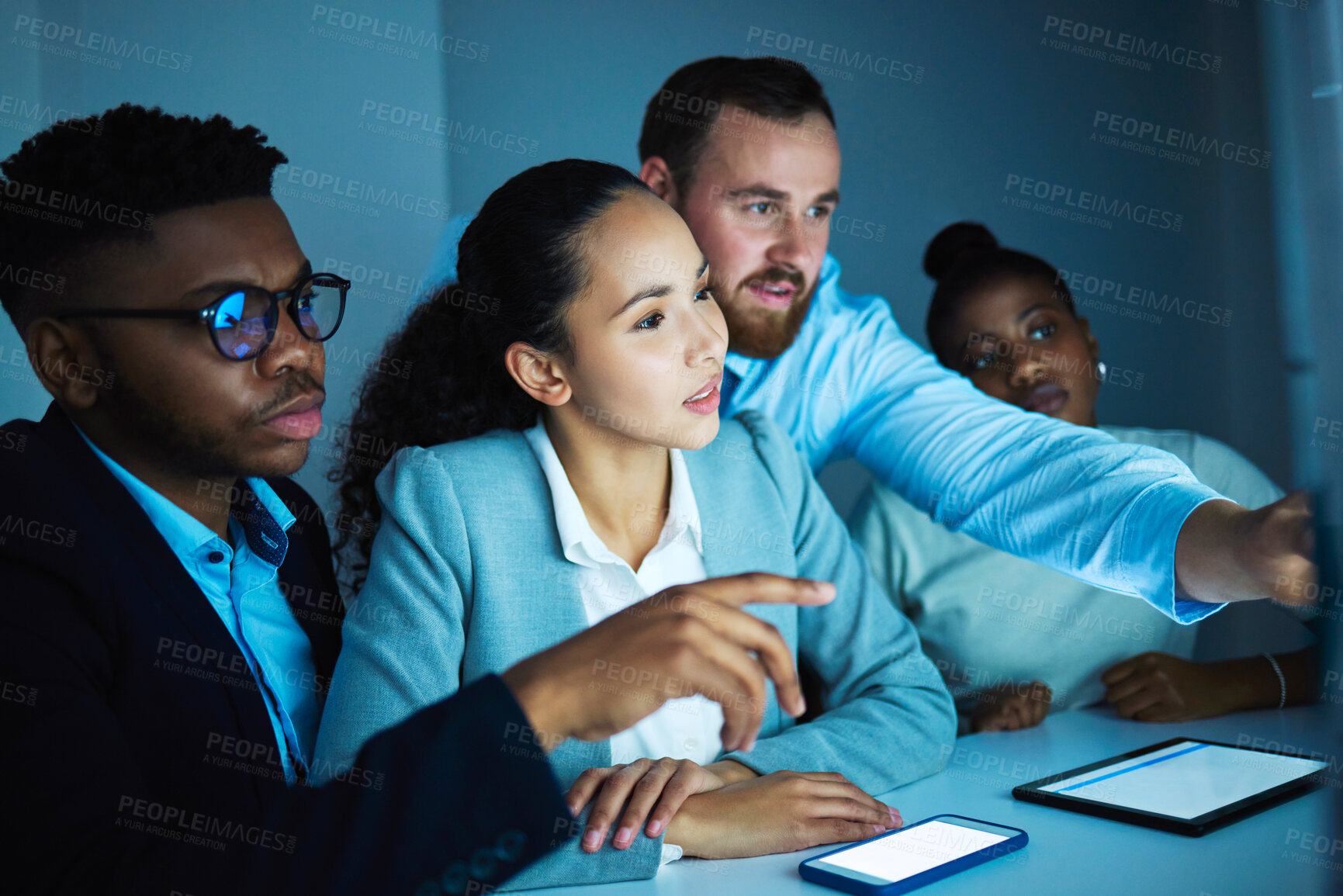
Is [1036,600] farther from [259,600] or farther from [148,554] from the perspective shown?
[148,554]

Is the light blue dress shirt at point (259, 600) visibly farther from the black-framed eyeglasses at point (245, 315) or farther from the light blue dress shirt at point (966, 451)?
the light blue dress shirt at point (966, 451)

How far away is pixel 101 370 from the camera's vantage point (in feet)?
3.65

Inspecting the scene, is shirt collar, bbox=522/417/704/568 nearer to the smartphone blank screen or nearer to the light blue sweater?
the light blue sweater

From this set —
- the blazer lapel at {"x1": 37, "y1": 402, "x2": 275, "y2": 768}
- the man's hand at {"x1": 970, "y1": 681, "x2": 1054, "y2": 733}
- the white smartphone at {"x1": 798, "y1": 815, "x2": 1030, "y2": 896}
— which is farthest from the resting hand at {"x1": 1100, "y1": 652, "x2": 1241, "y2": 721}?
the blazer lapel at {"x1": 37, "y1": 402, "x2": 275, "y2": 768}

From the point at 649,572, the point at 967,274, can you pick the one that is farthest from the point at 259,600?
the point at 967,274

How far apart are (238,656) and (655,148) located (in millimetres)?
1092

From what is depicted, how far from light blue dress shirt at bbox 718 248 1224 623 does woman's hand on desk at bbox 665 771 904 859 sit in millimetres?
415

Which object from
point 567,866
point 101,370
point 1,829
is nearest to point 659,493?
point 567,866

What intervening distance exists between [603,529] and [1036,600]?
84 centimetres

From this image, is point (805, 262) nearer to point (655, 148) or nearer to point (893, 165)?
point (655, 148)

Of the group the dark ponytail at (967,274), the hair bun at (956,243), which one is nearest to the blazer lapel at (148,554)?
the dark ponytail at (967,274)

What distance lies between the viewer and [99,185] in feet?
3.74

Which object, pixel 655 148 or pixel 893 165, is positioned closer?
pixel 655 148

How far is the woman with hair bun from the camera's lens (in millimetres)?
1533
